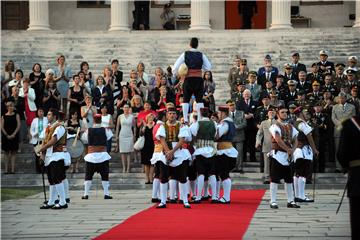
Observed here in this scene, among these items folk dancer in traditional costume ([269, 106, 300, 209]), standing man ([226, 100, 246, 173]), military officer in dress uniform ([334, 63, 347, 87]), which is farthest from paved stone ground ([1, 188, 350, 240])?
military officer in dress uniform ([334, 63, 347, 87])

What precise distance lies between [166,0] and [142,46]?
8403 mm

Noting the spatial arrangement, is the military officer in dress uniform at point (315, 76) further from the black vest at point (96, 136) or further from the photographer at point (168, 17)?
the photographer at point (168, 17)

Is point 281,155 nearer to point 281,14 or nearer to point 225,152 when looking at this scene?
point 225,152

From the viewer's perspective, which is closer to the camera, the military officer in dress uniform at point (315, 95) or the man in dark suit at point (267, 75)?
the military officer in dress uniform at point (315, 95)

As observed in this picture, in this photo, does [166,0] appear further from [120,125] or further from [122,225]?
[122,225]

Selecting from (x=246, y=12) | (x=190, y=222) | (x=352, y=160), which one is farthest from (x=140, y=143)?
(x=246, y=12)

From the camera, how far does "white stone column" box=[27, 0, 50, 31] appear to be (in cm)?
4344

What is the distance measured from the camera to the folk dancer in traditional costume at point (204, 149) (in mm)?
24125

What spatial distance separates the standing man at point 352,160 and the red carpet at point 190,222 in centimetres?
326

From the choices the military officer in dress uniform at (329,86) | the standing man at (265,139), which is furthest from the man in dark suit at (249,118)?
the military officer in dress uniform at (329,86)

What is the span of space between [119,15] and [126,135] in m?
14.2

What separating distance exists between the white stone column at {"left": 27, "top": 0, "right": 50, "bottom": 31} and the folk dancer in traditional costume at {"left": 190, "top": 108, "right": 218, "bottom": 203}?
19.9m

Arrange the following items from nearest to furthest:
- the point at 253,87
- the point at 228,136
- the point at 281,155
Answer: the point at 281,155 → the point at 228,136 → the point at 253,87

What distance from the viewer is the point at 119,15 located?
4381cm
